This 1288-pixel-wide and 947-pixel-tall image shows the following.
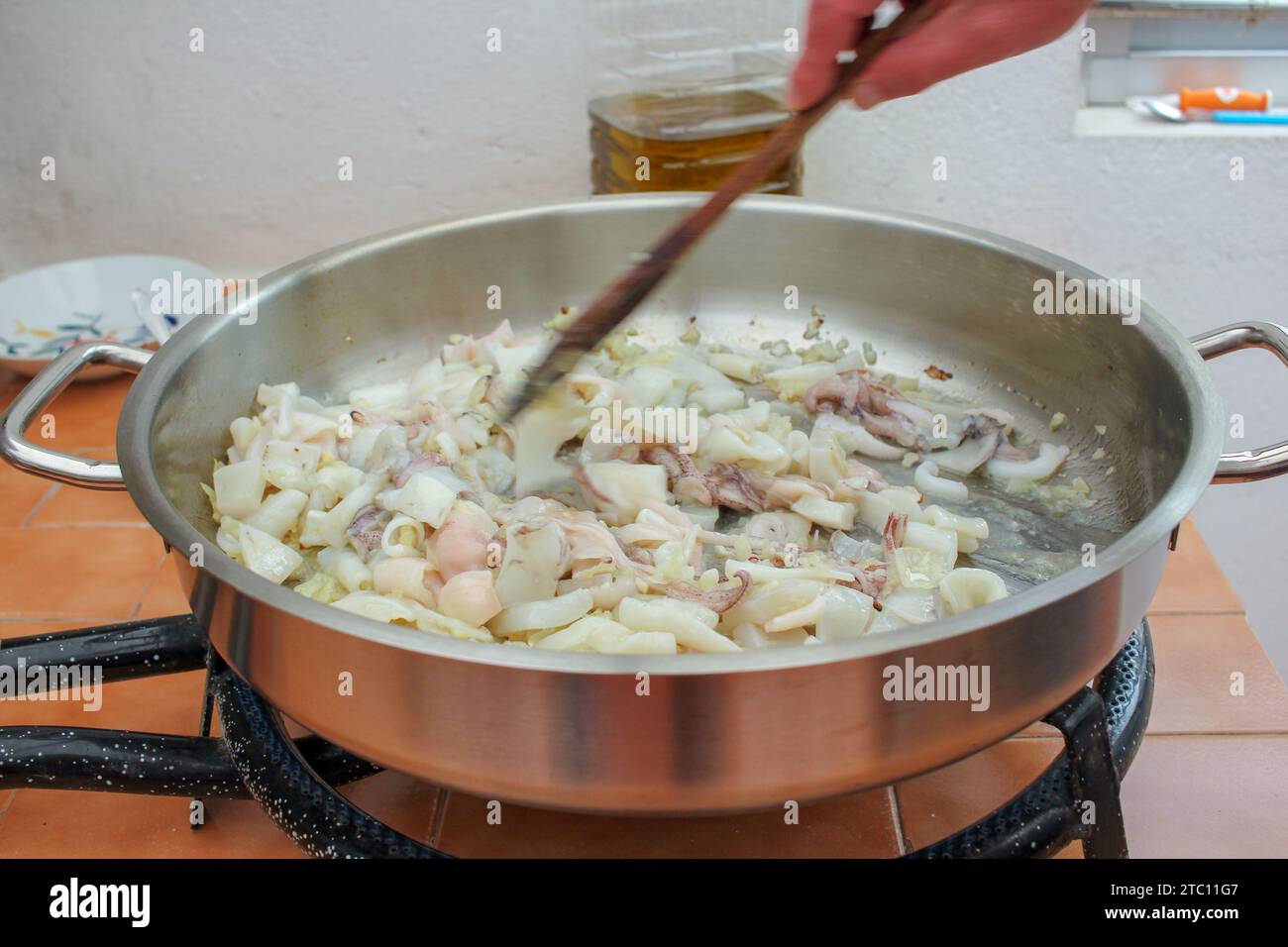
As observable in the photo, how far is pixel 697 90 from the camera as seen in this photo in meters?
1.59

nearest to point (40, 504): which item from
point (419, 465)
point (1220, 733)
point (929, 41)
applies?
point (419, 465)

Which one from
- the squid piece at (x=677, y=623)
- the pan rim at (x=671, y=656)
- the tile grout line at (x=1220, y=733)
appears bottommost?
the tile grout line at (x=1220, y=733)

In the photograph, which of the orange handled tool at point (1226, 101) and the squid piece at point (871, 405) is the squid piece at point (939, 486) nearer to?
the squid piece at point (871, 405)

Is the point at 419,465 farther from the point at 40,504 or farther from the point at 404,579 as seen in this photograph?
the point at 40,504

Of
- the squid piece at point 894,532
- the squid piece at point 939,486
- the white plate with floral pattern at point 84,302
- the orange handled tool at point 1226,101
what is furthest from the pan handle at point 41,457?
the orange handled tool at point 1226,101

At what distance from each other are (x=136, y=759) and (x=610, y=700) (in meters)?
0.47

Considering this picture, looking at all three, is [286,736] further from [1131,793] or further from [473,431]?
[1131,793]

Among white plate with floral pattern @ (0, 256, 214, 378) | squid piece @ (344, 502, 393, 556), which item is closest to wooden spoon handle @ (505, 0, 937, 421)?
squid piece @ (344, 502, 393, 556)

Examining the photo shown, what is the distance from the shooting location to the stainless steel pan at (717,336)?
61 cm

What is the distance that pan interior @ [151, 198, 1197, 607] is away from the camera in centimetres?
105

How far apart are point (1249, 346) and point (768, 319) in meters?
0.58

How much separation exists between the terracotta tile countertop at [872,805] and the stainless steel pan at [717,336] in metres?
0.22

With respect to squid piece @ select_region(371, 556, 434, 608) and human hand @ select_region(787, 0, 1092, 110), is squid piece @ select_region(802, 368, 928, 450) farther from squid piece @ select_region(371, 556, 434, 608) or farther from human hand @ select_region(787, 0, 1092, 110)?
squid piece @ select_region(371, 556, 434, 608)
